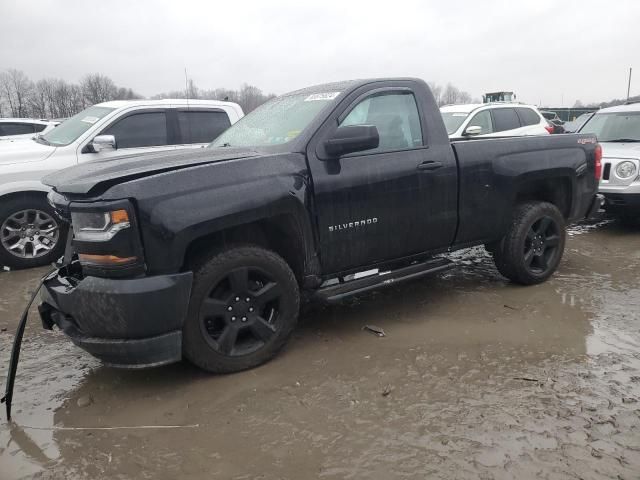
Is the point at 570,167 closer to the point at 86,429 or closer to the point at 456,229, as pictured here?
the point at 456,229

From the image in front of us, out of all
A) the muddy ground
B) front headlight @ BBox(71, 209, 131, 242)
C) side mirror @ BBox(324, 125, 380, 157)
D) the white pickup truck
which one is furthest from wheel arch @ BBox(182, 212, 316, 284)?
the white pickup truck

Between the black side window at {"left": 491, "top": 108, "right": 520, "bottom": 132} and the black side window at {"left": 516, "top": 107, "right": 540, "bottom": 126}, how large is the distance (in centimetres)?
16

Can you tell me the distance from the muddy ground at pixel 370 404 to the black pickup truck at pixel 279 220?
356mm

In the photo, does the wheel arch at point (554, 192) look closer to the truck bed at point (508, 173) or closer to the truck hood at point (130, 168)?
the truck bed at point (508, 173)

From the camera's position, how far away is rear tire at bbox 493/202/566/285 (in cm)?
461

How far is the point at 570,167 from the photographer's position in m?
4.84

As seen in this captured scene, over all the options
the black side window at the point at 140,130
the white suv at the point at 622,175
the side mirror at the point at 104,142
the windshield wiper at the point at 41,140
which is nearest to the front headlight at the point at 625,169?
the white suv at the point at 622,175

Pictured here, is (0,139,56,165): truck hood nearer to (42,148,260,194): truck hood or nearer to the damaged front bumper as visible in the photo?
(42,148,260,194): truck hood

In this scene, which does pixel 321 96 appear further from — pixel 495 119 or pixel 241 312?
pixel 495 119

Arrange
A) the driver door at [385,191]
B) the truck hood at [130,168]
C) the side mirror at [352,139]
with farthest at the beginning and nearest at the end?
1. the driver door at [385,191]
2. the side mirror at [352,139]
3. the truck hood at [130,168]

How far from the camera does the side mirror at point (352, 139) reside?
338 cm

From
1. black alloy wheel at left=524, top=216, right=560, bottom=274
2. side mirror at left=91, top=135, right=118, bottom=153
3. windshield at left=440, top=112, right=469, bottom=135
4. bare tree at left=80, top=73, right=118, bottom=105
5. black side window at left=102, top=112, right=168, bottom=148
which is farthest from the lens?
bare tree at left=80, top=73, right=118, bottom=105

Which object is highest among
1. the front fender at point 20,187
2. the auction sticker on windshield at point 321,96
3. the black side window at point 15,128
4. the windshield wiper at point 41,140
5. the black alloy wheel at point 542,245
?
the black side window at point 15,128

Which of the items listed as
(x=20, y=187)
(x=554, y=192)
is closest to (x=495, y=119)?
(x=554, y=192)
